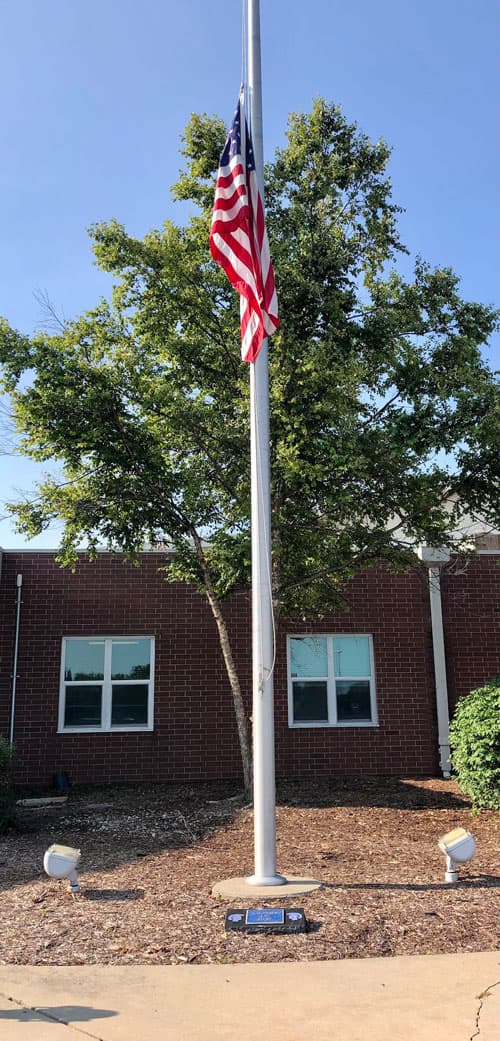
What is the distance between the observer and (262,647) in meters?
7.35

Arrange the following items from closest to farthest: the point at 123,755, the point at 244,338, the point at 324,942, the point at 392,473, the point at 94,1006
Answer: the point at 94,1006, the point at 324,942, the point at 244,338, the point at 392,473, the point at 123,755

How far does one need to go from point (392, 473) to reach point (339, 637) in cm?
609

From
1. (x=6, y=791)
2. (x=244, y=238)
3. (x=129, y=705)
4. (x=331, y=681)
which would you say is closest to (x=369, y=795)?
(x=331, y=681)

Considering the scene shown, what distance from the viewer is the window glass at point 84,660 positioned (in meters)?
15.3

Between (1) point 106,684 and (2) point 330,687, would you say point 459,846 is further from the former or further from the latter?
(1) point 106,684

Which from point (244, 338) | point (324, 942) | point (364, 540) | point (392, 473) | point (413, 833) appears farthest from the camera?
point (364, 540)

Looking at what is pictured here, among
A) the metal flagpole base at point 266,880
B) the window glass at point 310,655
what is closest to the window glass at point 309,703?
the window glass at point 310,655

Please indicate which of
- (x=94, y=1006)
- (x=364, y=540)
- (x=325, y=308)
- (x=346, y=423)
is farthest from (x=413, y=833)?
(x=325, y=308)

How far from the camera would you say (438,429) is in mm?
10562

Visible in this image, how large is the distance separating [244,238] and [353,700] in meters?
9.99

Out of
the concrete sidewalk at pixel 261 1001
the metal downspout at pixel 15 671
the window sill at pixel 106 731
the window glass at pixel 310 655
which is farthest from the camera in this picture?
the window glass at pixel 310 655

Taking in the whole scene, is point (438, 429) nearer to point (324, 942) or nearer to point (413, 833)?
point (413, 833)

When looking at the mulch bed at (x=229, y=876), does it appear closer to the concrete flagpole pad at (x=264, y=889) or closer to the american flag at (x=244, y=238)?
the concrete flagpole pad at (x=264, y=889)

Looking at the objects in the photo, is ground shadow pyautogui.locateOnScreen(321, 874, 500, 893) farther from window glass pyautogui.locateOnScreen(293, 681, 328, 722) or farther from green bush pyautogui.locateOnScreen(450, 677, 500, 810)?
window glass pyautogui.locateOnScreen(293, 681, 328, 722)
